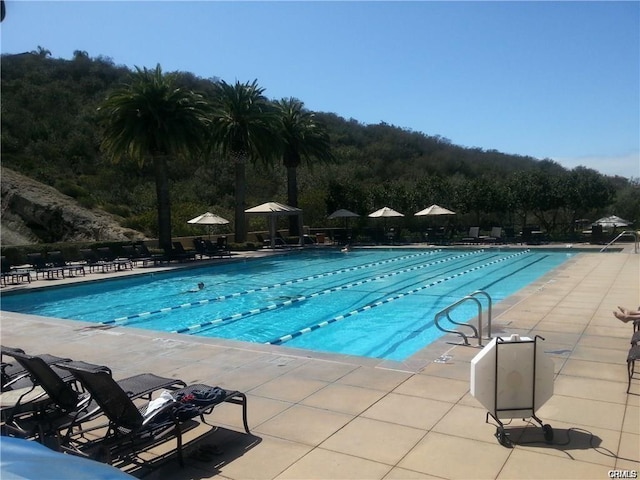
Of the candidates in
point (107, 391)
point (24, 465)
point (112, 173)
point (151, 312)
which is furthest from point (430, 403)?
A: point (112, 173)

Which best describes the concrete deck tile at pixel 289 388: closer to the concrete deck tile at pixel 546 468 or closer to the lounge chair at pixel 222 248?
the concrete deck tile at pixel 546 468

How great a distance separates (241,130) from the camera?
27938 millimetres

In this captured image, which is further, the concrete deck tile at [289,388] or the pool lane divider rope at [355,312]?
the pool lane divider rope at [355,312]

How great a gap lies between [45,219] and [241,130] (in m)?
10.8

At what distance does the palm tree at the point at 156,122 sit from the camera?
74.0 feet

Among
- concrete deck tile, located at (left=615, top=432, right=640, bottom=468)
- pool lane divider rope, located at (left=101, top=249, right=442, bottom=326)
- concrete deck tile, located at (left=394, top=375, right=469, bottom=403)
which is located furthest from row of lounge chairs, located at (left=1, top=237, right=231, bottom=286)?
concrete deck tile, located at (left=615, top=432, right=640, bottom=468)

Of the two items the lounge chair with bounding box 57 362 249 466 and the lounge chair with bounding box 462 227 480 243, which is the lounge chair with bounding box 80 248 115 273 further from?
the lounge chair with bounding box 462 227 480 243

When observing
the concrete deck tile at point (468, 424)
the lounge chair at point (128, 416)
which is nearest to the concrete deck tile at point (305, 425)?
the lounge chair at point (128, 416)

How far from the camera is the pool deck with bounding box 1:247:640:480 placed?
403 cm

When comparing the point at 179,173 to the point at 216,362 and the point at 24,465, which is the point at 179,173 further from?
the point at 24,465

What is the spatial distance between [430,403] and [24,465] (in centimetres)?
392

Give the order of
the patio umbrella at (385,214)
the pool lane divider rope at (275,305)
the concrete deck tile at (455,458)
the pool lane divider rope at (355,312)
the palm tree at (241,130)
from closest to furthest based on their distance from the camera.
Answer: the concrete deck tile at (455,458) → the pool lane divider rope at (355,312) → the pool lane divider rope at (275,305) → the palm tree at (241,130) → the patio umbrella at (385,214)

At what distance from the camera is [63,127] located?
49562 mm

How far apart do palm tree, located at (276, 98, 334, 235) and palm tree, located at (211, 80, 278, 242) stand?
112 inches
